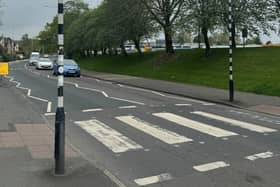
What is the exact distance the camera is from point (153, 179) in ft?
22.5

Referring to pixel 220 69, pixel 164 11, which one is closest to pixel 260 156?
pixel 220 69

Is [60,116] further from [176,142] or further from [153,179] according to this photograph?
[176,142]

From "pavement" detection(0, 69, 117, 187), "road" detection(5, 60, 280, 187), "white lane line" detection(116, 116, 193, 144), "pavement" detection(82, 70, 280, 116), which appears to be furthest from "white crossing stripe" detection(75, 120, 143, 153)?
"pavement" detection(82, 70, 280, 116)

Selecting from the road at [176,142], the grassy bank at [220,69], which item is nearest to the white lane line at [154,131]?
the road at [176,142]

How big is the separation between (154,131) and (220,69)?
20.3m

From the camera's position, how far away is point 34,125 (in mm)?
11867

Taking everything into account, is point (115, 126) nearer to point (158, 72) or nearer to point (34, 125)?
point (34, 125)

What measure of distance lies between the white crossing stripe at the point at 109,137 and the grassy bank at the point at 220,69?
34.5 ft

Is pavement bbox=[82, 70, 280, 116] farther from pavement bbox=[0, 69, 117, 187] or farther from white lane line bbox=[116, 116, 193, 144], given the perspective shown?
pavement bbox=[0, 69, 117, 187]

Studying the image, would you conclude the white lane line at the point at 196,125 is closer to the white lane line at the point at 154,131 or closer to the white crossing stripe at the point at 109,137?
the white lane line at the point at 154,131

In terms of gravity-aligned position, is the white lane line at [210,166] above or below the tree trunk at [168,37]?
below

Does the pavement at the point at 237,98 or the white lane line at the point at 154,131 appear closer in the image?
the white lane line at the point at 154,131

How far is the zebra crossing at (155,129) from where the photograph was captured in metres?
9.64

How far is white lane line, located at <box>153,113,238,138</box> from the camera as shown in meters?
10.7
